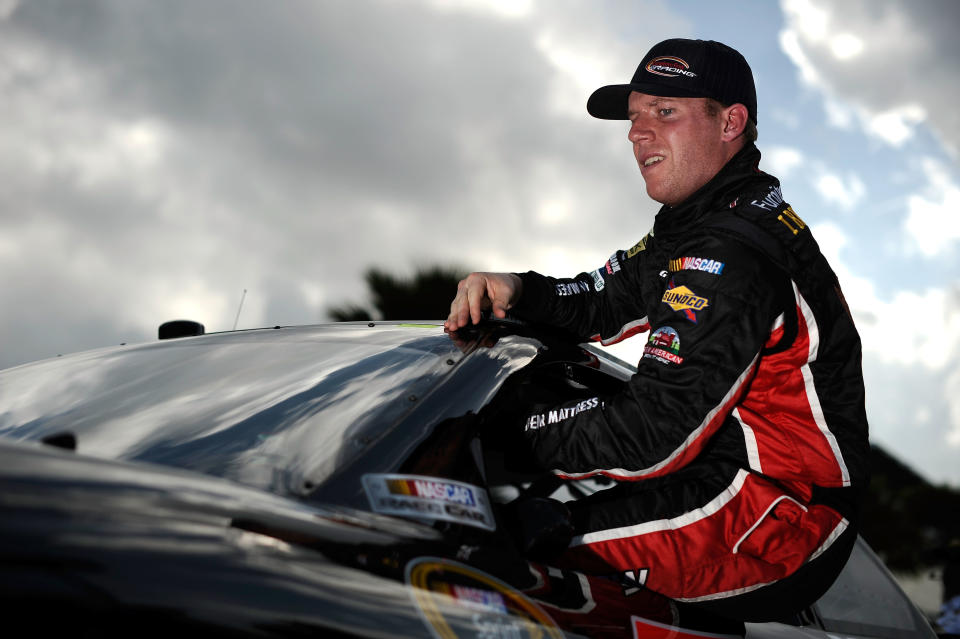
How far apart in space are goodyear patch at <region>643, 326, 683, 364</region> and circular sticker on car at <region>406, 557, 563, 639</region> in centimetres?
62

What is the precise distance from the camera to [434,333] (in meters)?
1.80

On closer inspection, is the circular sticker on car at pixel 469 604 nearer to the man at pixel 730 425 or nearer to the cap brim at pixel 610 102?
the man at pixel 730 425

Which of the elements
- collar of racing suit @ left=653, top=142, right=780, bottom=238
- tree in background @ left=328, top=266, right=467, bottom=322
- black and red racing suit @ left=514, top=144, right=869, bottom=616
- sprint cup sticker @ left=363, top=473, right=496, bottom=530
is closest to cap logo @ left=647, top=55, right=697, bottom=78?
collar of racing suit @ left=653, top=142, right=780, bottom=238

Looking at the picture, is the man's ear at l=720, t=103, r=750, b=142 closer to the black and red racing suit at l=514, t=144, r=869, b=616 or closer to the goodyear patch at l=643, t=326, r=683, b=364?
the black and red racing suit at l=514, t=144, r=869, b=616

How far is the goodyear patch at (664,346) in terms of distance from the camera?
171 centimetres

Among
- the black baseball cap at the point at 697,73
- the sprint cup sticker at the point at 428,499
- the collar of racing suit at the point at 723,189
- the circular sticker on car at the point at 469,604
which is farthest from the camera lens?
the black baseball cap at the point at 697,73

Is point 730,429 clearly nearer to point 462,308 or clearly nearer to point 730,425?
point 730,425

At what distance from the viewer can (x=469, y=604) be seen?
3.85 ft

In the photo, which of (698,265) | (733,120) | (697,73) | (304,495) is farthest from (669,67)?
(304,495)

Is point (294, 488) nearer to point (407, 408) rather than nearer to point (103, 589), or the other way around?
point (407, 408)

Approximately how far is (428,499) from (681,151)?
1246 mm

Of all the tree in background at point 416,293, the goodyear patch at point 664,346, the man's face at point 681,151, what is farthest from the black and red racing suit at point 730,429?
the tree in background at point 416,293

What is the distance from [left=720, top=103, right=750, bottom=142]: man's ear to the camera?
222 centimetres

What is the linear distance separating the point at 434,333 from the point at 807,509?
837mm
